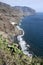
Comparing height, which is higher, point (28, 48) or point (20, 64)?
point (20, 64)

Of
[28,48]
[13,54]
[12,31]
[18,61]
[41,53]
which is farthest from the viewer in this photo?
[12,31]

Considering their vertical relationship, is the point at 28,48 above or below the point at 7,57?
below

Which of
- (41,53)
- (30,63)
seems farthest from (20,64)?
(41,53)

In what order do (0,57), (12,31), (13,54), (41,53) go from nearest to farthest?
(0,57) → (13,54) → (41,53) → (12,31)

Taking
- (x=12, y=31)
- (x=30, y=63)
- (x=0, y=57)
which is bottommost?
(x=12, y=31)

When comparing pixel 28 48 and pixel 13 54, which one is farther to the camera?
pixel 28 48

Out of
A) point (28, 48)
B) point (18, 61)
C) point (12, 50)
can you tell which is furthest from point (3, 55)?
point (28, 48)

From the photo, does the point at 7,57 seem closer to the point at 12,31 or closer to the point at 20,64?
the point at 20,64

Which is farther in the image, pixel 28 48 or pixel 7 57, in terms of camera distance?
pixel 28 48

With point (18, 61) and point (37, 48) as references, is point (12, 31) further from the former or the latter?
point (18, 61)
